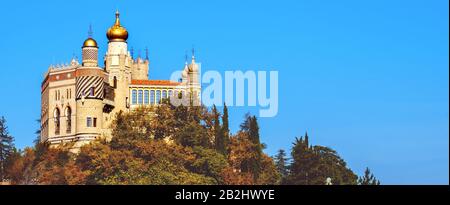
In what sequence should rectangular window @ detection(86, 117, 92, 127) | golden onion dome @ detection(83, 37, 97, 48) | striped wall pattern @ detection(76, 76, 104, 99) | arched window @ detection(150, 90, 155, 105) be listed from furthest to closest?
arched window @ detection(150, 90, 155, 105)
golden onion dome @ detection(83, 37, 97, 48)
rectangular window @ detection(86, 117, 92, 127)
striped wall pattern @ detection(76, 76, 104, 99)

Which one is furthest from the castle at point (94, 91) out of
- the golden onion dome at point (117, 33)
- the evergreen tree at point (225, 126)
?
the evergreen tree at point (225, 126)

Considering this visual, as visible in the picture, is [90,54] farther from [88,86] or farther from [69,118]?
[69,118]

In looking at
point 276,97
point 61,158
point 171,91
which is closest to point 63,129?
point 61,158

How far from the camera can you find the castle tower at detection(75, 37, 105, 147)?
9200cm

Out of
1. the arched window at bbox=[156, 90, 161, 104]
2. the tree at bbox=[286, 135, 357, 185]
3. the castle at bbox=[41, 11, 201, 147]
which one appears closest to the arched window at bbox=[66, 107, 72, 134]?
the castle at bbox=[41, 11, 201, 147]

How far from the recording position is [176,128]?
3698 inches

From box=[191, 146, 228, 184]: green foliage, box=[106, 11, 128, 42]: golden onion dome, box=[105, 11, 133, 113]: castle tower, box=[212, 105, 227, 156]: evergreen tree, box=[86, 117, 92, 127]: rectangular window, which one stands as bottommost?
box=[191, 146, 228, 184]: green foliage

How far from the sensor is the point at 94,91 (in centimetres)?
9212

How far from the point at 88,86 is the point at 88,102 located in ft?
4.10

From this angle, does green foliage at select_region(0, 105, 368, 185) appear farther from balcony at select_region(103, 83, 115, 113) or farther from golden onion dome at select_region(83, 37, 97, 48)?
golden onion dome at select_region(83, 37, 97, 48)

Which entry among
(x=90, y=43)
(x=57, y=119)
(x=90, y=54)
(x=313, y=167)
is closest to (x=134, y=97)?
(x=90, y=54)

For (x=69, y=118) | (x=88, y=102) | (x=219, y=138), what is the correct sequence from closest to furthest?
(x=219, y=138), (x=88, y=102), (x=69, y=118)
